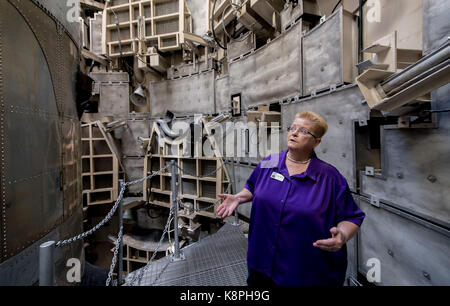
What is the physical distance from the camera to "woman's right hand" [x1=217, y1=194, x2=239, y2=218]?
63.9 inches

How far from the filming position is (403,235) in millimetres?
2016

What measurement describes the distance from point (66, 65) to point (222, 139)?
381 cm

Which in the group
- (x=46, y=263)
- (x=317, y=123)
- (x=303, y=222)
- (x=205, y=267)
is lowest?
(x=205, y=267)

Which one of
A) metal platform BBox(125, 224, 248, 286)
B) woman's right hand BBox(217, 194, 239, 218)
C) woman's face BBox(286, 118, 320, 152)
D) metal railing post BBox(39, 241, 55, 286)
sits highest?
woman's face BBox(286, 118, 320, 152)

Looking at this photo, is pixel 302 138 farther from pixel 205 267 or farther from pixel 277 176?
pixel 205 267

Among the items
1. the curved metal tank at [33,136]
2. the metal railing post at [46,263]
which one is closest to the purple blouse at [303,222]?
the metal railing post at [46,263]

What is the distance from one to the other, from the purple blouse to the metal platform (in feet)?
4.94

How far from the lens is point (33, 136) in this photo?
7.07ft

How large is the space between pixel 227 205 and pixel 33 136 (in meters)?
2.25

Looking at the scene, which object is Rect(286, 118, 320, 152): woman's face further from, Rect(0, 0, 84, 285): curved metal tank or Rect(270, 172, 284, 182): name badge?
Rect(0, 0, 84, 285): curved metal tank

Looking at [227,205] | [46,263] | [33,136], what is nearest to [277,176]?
[227,205]

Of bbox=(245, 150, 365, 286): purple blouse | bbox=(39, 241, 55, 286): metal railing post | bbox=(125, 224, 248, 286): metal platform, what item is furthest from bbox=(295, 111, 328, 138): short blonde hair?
bbox=(125, 224, 248, 286): metal platform

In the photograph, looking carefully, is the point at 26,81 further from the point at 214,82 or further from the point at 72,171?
the point at 214,82
